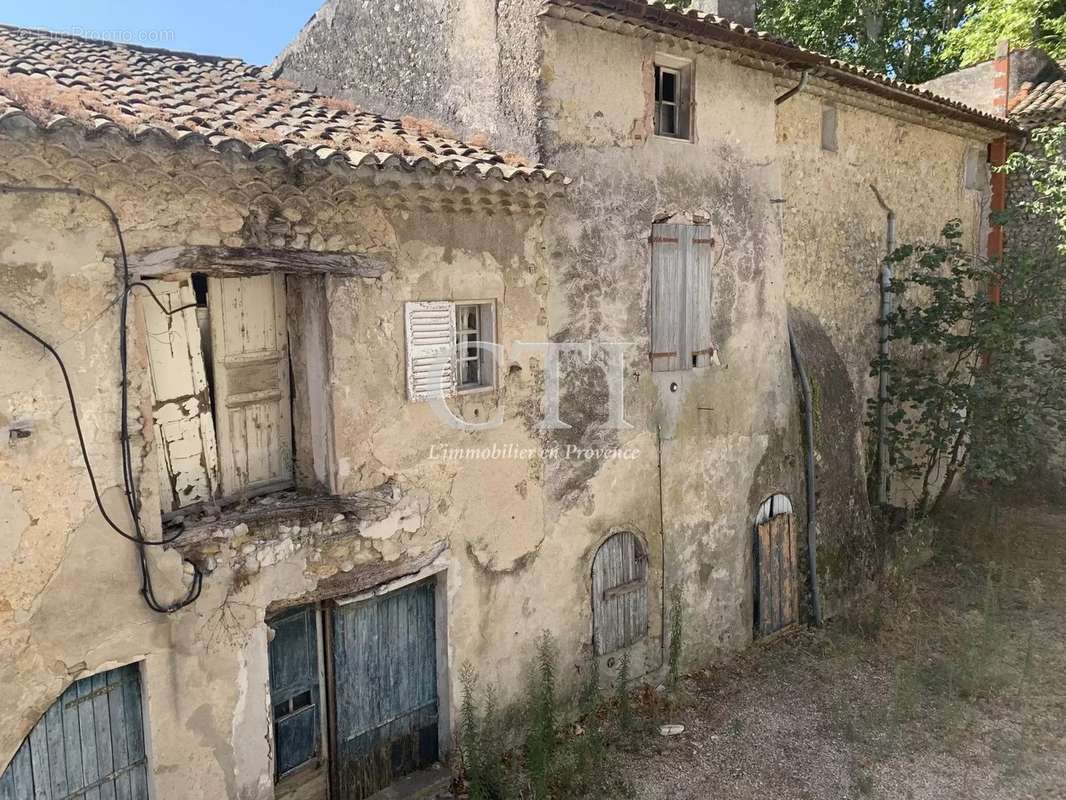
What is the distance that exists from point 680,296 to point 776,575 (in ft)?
12.9

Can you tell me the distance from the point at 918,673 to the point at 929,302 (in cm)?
657

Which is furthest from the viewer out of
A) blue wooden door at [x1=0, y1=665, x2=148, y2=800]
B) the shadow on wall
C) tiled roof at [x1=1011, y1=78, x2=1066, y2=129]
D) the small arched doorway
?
tiled roof at [x1=1011, y1=78, x2=1066, y2=129]

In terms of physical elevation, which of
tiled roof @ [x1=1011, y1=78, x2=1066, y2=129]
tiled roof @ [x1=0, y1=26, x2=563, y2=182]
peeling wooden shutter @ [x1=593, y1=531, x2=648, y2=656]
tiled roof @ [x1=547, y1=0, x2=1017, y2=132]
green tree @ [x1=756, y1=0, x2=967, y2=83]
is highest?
green tree @ [x1=756, y1=0, x2=967, y2=83]

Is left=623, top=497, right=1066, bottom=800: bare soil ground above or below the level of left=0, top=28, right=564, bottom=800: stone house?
below

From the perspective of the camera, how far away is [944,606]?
1075cm

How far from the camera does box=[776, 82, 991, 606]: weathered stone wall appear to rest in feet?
33.1

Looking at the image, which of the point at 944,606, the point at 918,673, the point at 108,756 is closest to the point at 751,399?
the point at 918,673

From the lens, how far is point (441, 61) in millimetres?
7703

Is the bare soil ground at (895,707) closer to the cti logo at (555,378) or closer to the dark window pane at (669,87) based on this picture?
the cti logo at (555,378)

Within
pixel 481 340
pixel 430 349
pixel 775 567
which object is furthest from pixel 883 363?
pixel 430 349

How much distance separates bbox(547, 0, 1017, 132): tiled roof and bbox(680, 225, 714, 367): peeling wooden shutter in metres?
1.92

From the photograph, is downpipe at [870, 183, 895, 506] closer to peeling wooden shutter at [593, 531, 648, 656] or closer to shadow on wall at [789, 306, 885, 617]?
shadow on wall at [789, 306, 885, 617]

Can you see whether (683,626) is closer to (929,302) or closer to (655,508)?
(655,508)

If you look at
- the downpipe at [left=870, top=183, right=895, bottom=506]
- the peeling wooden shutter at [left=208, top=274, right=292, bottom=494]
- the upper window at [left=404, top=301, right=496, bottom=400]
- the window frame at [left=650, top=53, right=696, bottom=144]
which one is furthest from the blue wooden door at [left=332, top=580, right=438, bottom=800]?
the downpipe at [left=870, top=183, right=895, bottom=506]
